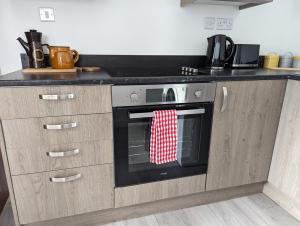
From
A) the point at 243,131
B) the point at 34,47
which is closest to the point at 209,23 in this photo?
the point at 243,131

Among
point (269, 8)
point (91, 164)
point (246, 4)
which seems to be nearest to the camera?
point (91, 164)

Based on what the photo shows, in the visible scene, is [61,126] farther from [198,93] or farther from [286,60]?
[286,60]

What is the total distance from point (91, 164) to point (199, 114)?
685mm

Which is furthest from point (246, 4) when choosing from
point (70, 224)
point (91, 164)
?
point (70, 224)

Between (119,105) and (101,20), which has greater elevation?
(101,20)

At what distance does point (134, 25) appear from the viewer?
159cm

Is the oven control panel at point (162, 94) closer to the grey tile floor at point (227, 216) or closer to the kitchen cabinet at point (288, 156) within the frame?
the kitchen cabinet at point (288, 156)

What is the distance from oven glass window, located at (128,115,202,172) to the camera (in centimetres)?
124

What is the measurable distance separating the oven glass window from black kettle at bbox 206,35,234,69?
1.84 ft

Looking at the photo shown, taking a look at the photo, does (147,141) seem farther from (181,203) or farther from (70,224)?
(70,224)

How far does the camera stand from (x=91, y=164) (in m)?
1.18

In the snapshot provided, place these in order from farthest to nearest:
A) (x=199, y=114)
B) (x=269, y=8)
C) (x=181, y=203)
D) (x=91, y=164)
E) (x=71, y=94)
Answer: (x=269, y=8) < (x=181, y=203) < (x=199, y=114) < (x=91, y=164) < (x=71, y=94)

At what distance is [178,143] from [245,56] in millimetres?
950

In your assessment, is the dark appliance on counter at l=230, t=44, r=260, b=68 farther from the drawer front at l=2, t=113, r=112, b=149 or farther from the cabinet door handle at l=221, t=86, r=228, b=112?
the drawer front at l=2, t=113, r=112, b=149
